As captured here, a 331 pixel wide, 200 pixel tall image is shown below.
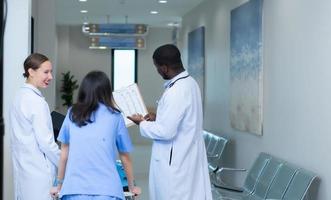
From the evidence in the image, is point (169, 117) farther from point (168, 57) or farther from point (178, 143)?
point (168, 57)

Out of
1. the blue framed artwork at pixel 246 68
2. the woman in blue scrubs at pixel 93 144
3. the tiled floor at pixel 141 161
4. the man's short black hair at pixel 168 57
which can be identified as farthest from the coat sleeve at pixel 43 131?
the tiled floor at pixel 141 161

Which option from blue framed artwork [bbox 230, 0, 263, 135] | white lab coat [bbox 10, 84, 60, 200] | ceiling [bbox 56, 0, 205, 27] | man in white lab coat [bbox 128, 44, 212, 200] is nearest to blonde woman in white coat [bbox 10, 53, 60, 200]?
white lab coat [bbox 10, 84, 60, 200]

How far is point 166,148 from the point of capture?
10.6 ft

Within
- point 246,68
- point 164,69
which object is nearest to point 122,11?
point 246,68

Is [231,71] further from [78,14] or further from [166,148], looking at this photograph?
[78,14]

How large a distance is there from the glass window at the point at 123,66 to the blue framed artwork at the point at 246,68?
848 centimetres

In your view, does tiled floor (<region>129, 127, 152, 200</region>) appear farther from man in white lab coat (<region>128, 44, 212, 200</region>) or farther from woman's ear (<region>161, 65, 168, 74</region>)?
woman's ear (<region>161, 65, 168, 74</region>)

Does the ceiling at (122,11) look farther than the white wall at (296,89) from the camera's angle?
Yes

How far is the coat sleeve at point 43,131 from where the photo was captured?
291cm

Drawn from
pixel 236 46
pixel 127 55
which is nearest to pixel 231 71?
pixel 236 46

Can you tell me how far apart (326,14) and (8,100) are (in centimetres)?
243

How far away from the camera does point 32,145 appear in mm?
2955

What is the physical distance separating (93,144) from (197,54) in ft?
23.4

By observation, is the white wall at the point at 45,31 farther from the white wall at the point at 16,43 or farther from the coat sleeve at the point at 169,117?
the coat sleeve at the point at 169,117
